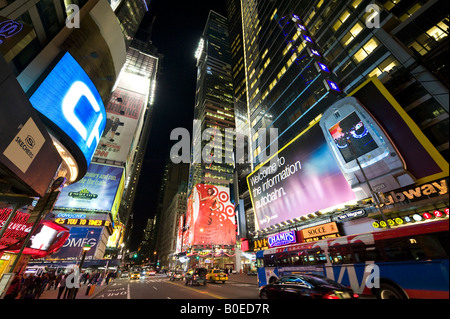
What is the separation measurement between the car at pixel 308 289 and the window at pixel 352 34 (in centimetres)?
2971

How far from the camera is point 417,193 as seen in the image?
1345 cm

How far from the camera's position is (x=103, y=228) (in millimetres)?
42312

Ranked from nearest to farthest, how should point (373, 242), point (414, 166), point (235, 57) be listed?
point (373, 242) < point (414, 166) < point (235, 57)

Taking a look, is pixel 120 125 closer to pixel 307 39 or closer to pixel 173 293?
pixel 307 39

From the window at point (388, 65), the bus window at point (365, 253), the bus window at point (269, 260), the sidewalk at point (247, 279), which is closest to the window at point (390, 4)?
the window at point (388, 65)

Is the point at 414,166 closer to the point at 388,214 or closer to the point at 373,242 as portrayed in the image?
the point at 388,214

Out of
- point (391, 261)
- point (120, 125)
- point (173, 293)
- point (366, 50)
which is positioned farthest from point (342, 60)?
point (120, 125)

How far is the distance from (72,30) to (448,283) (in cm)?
3124

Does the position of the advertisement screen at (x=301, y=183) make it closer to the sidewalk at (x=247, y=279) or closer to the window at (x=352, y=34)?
the sidewalk at (x=247, y=279)

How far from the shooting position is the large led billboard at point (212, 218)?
187 feet

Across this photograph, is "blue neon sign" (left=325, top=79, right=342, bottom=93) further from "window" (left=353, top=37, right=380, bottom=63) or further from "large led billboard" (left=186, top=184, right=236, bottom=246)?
"large led billboard" (left=186, top=184, right=236, bottom=246)

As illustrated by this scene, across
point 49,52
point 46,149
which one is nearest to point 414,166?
point 46,149

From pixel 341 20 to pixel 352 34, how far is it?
4054 mm
